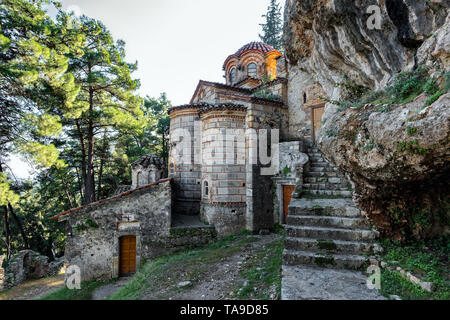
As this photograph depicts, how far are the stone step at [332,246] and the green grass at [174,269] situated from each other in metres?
2.76

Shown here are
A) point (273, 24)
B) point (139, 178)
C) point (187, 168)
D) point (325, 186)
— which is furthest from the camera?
point (273, 24)

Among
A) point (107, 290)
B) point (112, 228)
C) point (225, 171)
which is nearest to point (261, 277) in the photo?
point (225, 171)

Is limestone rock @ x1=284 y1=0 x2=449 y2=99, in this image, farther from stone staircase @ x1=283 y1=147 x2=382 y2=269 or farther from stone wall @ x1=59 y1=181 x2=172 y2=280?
stone wall @ x1=59 y1=181 x2=172 y2=280

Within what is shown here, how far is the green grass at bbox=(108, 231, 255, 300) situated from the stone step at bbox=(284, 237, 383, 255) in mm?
2764

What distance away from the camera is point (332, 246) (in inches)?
154

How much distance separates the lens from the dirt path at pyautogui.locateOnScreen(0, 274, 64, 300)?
8995 mm

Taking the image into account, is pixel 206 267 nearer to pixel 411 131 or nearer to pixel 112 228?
pixel 112 228

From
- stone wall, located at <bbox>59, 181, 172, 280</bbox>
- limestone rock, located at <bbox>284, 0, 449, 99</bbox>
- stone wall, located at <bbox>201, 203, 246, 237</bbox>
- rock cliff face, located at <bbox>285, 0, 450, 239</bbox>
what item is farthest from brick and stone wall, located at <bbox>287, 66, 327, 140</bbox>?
stone wall, located at <bbox>59, 181, 172, 280</bbox>

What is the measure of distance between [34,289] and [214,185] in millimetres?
9765

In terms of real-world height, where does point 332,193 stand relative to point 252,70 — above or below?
below
